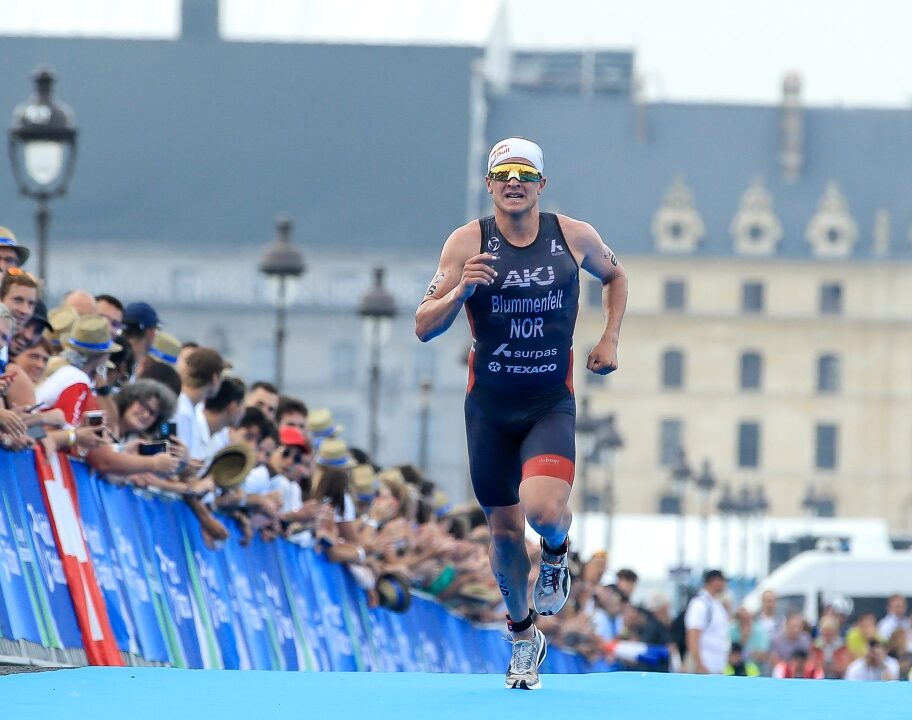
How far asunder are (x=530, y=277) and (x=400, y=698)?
1957mm

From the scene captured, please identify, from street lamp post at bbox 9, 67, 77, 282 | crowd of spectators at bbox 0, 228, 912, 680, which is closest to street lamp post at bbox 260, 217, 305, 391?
crowd of spectators at bbox 0, 228, 912, 680

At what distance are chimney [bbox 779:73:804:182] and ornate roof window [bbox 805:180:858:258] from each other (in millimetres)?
2663

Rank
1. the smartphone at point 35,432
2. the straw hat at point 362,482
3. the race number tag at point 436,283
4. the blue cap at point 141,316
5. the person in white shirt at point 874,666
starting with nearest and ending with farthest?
the race number tag at point 436,283 < the smartphone at point 35,432 < the blue cap at point 141,316 < the straw hat at point 362,482 < the person in white shirt at point 874,666

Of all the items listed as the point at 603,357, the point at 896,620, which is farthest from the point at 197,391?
the point at 896,620

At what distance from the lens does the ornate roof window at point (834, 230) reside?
4190 inches

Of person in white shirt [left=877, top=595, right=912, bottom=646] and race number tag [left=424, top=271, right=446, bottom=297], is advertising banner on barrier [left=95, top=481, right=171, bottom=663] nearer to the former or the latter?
race number tag [left=424, top=271, right=446, bottom=297]

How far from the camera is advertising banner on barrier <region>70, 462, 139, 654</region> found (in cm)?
1048

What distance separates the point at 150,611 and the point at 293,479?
324 cm

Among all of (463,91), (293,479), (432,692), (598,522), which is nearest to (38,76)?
(293,479)

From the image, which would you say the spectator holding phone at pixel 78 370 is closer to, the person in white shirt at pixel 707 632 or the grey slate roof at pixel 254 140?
the person in white shirt at pixel 707 632

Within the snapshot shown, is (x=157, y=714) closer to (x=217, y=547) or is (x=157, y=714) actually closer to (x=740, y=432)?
(x=217, y=547)

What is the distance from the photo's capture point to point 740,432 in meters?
107

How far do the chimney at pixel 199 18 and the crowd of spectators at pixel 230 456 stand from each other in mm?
82759

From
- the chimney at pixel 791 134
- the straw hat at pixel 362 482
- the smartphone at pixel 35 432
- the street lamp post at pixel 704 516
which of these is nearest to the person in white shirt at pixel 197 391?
the smartphone at pixel 35 432
